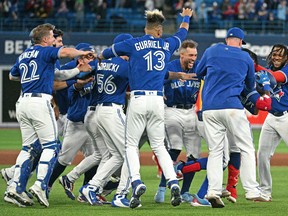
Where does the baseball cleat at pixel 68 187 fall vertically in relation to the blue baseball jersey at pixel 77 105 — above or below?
below

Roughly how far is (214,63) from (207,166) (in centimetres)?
128

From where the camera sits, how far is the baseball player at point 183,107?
11867 millimetres

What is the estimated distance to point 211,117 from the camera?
10.5 m

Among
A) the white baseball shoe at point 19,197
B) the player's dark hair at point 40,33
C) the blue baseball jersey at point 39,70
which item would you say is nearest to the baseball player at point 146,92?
the blue baseball jersey at point 39,70

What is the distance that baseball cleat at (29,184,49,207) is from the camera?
33.7 feet

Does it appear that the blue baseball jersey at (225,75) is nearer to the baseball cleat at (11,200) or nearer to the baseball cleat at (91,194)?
the baseball cleat at (91,194)

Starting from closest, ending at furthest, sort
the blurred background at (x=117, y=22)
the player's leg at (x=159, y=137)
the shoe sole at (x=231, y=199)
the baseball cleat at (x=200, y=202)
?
the player's leg at (x=159, y=137) < the baseball cleat at (x=200, y=202) < the shoe sole at (x=231, y=199) < the blurred background at (x=117, y=22)

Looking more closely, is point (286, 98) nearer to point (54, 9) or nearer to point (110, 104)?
point (110, 104)

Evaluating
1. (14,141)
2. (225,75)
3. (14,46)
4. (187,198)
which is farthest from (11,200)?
(14,46)

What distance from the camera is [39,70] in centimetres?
1056

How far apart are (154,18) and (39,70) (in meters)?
1.56

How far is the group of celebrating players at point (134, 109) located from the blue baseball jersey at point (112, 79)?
0.01m

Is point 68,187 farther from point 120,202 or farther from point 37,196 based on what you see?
point 37,196

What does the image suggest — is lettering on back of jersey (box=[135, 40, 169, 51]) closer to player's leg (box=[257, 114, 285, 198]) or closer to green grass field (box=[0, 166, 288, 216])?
green grass field (box=[0, 166, 288, 216])
